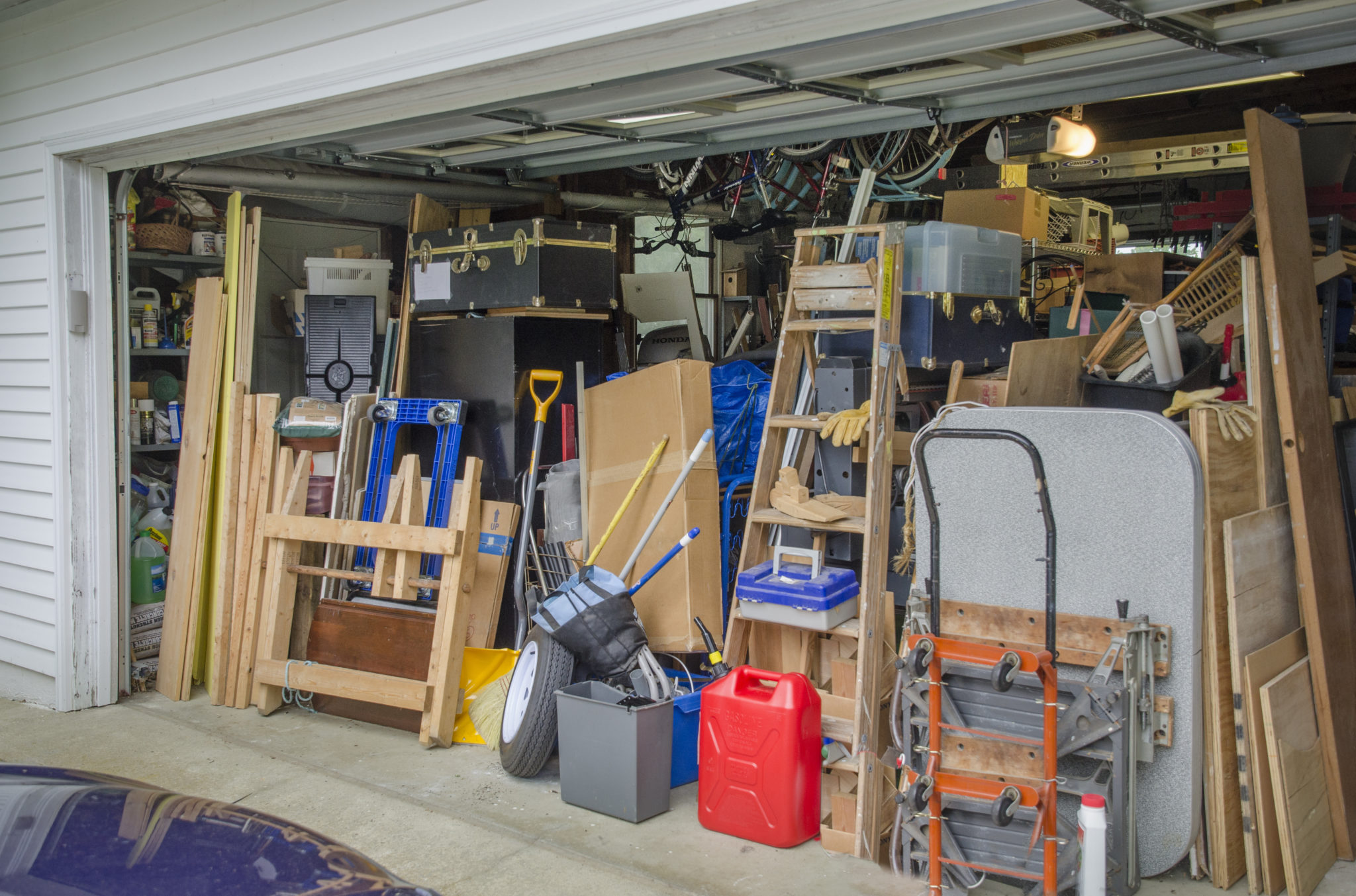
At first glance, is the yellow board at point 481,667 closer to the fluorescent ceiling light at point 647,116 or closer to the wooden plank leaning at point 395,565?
the wooden plank leaning at point 395,565

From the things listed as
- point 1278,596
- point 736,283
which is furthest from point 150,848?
point 736,283

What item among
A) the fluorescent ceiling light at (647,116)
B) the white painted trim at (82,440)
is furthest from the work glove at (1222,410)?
the white painted trim at (82,440)

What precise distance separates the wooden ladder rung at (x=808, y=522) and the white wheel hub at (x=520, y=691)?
1063 millimetres

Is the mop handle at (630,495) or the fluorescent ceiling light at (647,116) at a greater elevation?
the fluorescent ceiling light at (647,116)

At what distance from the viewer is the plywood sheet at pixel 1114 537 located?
3.02 meters

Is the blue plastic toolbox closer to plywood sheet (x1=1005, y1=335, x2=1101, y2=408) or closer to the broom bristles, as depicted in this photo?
plywood sheet (x1=1005, y1=335, x2=1101, y2=408)

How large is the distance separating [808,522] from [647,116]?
205cm

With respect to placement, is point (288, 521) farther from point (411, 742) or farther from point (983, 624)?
point (983, 624)

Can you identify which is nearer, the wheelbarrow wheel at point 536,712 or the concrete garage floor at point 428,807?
the concrete garage floor at point 428,807

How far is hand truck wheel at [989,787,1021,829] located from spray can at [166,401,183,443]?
4712mm

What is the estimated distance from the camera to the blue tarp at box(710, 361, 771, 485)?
5.00 meters

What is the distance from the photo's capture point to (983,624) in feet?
11.0

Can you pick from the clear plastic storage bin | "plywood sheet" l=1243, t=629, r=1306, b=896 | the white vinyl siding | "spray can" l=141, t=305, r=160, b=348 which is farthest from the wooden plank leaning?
"plywood sheet" l=1243, t=629, r=1306, b=896

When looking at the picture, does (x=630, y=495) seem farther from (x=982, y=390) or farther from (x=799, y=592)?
(x=982, y=390)
